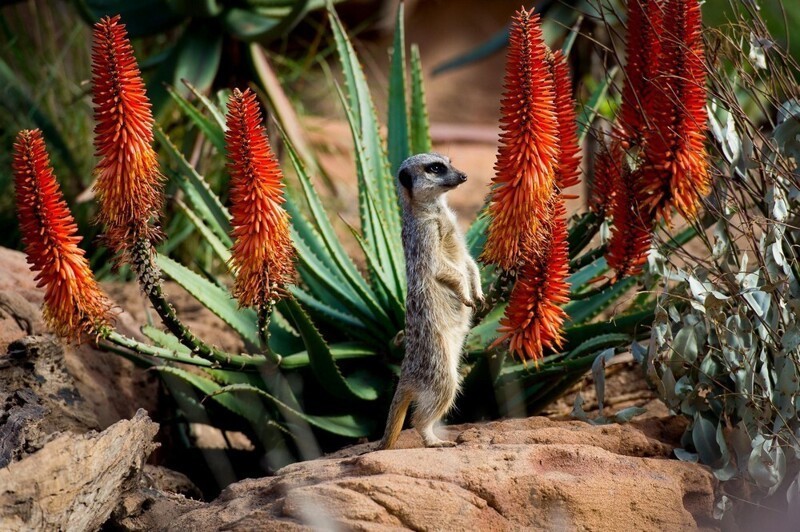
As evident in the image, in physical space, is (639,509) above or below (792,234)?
below

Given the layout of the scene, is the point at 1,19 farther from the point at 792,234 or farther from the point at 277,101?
the point at 792,234

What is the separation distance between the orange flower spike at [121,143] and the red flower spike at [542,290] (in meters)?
1.24

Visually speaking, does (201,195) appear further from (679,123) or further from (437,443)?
(679,123)

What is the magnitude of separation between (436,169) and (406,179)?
0.11 m

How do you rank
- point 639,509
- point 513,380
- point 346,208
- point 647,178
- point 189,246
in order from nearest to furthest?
1. point 639,509
2. point 647,178
3. point 513,380
4. point 189,246
5. point 346,208

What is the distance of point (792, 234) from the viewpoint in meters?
3.55

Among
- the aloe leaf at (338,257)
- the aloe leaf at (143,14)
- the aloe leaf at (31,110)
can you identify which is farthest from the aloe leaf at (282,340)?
the aloe leaf at (31,110)

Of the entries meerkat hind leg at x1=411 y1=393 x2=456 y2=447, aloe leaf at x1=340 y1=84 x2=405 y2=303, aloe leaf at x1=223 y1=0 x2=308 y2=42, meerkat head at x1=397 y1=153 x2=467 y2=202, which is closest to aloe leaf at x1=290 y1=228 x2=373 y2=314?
aloe leaf at x1=340 y1=84 x2=405 y2=303

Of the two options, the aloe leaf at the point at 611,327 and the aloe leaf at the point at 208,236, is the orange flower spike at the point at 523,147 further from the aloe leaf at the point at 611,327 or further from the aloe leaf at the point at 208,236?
the aloe leaf at the point at 208,236

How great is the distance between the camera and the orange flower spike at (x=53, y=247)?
3094mm

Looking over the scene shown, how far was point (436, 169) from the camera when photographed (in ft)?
11.7

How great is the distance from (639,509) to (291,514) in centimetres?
106

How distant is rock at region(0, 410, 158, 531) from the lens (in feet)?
8.77

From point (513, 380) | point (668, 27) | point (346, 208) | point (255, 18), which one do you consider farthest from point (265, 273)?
point (346, 208)
